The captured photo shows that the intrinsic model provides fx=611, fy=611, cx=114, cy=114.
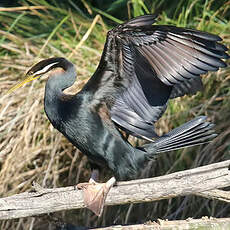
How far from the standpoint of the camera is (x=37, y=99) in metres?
4.14

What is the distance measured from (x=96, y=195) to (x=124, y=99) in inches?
21.1

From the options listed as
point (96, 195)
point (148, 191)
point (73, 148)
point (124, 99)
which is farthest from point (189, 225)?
point (73, 148)

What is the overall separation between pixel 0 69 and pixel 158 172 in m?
1.40

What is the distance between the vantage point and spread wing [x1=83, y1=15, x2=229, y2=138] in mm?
2789

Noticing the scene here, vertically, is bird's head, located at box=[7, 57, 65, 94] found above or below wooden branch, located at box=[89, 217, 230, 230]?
above

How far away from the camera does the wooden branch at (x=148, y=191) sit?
8.91 feet

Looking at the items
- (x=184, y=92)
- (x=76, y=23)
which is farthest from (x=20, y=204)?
(x=76, y=23)

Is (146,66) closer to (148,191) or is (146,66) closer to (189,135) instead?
(189,135)

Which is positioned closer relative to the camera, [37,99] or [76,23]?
[37,99]

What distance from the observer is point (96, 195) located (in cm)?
291

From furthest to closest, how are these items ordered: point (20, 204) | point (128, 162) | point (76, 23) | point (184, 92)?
point (76, 23), point (184, 92), point (128, 162), point (20, 204)

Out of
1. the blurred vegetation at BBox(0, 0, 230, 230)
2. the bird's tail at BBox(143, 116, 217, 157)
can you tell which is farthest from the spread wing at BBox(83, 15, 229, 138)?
the blurred vegetation at BBox(0, 0, 230, 230)

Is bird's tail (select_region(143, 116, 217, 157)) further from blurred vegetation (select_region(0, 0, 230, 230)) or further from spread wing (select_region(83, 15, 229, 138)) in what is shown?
blurred vegetation (select_region(0, 0, 230, 230))

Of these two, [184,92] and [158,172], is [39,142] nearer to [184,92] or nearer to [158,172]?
[158,172]
